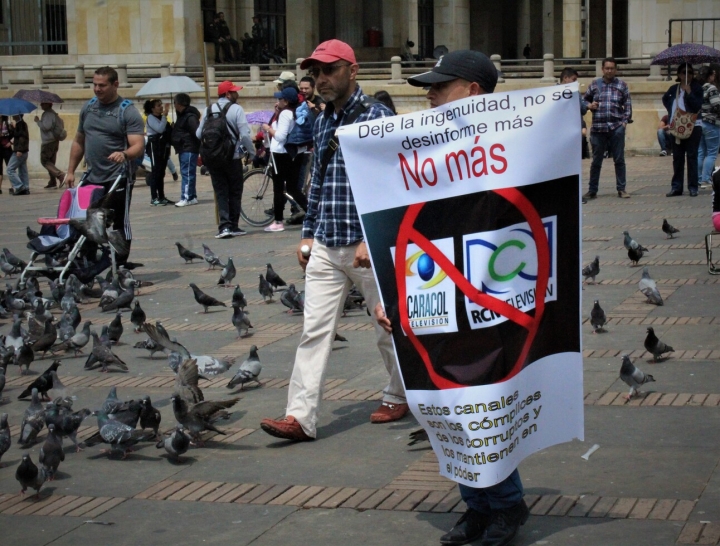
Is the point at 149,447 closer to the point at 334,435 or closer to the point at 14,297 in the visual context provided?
the point at 334,435

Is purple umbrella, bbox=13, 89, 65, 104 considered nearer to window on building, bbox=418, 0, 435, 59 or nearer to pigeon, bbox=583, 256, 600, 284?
pigeon, bbox=583, 256, 600, 284

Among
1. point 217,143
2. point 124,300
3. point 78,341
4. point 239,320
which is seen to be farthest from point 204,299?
point 217,143

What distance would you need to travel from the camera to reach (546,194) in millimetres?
4191

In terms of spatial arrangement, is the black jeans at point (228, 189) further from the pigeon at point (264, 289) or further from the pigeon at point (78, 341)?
the pigeon at point (78, 341)

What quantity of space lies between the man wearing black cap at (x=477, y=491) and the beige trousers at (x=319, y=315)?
1.43 metres

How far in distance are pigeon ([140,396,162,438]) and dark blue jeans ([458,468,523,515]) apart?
2.30 m

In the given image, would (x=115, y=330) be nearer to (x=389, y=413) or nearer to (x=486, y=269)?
(x=389, y=413)

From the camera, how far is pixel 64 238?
11570 millimetres

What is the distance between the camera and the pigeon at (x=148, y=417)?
605cm

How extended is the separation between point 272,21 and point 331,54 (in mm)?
44920

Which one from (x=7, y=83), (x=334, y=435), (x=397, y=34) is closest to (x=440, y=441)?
(x=334, y=435)

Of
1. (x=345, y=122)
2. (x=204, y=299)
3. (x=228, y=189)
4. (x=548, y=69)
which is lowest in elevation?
(x=204, y=299)

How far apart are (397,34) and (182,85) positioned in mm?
25791

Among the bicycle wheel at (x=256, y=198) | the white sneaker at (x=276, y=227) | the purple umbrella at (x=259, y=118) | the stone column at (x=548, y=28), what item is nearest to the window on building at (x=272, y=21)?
the stone column at (x=548, y=28)
